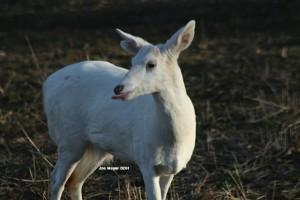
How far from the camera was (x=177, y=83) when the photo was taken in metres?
5.45

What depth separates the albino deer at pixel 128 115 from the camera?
17.7ft

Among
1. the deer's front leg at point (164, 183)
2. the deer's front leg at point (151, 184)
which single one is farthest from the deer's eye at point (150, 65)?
the deer's front leg at point (164, 183)

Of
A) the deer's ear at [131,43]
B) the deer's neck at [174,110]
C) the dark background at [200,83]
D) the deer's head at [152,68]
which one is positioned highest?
the deer's ear at [131,43]

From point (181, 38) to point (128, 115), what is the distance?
742mm

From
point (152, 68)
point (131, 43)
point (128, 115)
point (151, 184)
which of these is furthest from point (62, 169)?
point (152, 68)

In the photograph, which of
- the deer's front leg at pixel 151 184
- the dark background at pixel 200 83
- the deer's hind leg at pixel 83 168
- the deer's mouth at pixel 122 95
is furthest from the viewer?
the dark background at pixel 200 83

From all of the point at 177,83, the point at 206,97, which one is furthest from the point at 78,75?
the point at 206,97

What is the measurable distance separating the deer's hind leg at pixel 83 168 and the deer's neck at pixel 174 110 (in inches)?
40.0

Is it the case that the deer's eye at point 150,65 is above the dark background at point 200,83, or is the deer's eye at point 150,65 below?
above

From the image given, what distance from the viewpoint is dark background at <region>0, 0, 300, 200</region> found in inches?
287

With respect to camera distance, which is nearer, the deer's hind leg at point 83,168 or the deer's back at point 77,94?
the deer's back at point 77,94

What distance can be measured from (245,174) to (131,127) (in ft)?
6.37

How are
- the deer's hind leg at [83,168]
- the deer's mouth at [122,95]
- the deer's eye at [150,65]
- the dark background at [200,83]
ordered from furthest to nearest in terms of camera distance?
1. the dark background at [200,83]
2. the deer's hind leg at [83,168]
3. the deer's eye at [150,65]
4. the deer's mouth at [122,95]

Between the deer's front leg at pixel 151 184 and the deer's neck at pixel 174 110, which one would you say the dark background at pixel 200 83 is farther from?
the deer's neck at pixel 174 110
